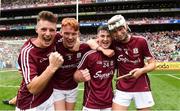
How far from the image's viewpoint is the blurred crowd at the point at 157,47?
26953 millimetres

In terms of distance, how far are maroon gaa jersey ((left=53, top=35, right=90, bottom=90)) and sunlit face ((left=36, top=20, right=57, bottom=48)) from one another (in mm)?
1339

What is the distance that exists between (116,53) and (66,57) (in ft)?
2.99

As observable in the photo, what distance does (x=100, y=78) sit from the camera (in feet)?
20.1

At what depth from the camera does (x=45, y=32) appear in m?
4.66

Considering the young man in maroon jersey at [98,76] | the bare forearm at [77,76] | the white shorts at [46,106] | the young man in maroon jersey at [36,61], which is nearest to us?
the young man in maroon jersey at [36,61]

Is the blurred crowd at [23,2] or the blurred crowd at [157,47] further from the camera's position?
the blurred crowd at [23,2]

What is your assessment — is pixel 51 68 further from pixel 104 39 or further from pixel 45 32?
pixel 104 39

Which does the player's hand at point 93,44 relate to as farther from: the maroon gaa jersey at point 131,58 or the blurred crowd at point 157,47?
the blurred crowd at point 157,47

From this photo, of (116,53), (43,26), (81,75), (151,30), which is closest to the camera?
(43,26)

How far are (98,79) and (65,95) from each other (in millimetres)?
827

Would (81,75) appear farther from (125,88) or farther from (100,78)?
(125,88)

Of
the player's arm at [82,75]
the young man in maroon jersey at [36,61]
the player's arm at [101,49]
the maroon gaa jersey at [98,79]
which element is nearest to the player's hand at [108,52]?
the player's arm at [101,49]

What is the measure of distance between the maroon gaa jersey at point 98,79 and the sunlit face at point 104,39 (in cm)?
16

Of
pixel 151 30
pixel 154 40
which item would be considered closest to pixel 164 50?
pixel 154 40
